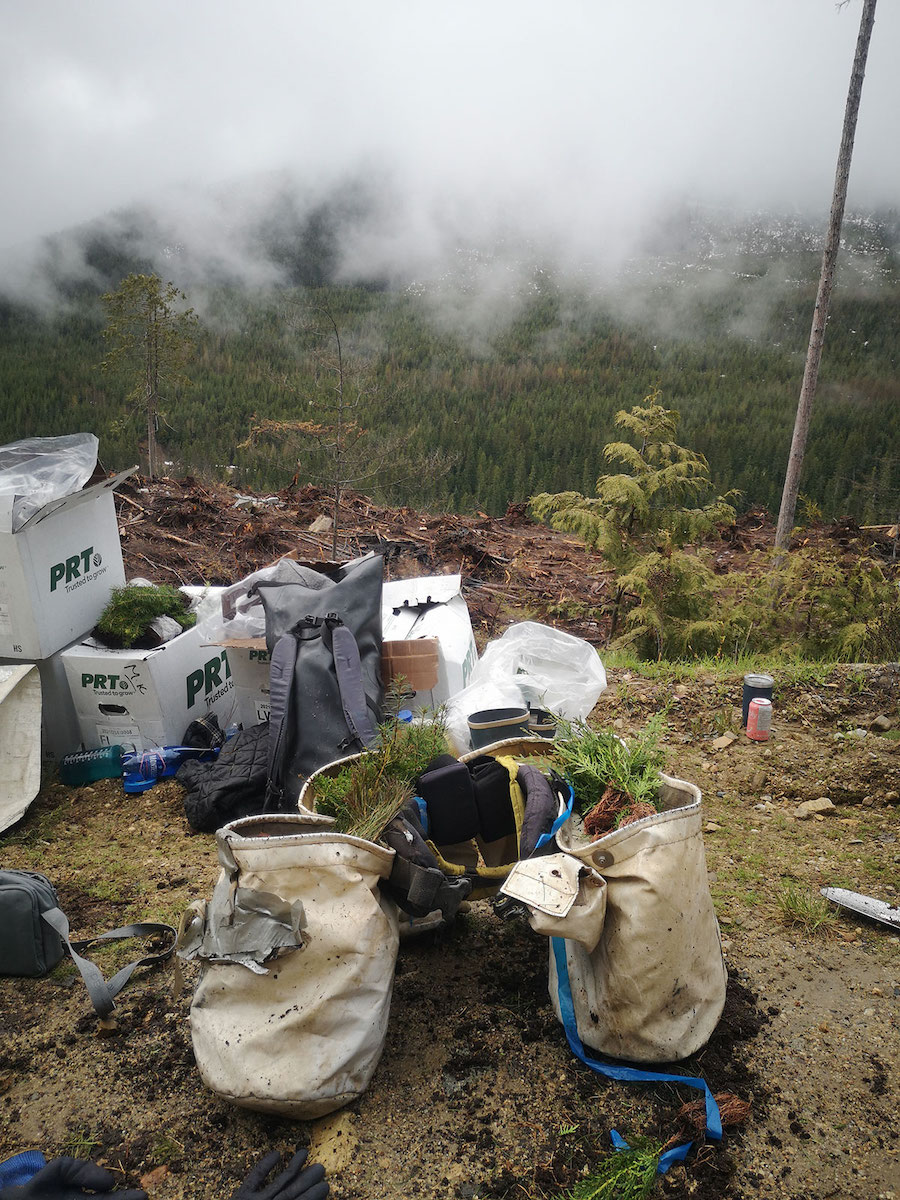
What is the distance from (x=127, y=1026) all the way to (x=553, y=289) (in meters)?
77.8

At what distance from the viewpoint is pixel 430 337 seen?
177 feet

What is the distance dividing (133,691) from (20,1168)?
2.67 meters

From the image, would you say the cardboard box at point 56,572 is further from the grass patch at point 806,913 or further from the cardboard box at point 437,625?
the grass patch at point 806,913

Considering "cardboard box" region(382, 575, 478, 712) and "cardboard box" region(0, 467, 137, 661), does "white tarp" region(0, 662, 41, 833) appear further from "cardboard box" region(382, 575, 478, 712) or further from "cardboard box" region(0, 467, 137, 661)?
"cardboard box" region(382, 575, 478, 712)

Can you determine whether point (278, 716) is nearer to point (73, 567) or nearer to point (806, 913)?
point (73, 567)

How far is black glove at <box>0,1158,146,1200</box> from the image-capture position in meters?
1.64

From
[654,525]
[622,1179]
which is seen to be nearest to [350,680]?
[622,1179]

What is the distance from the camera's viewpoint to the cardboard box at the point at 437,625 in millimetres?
4242

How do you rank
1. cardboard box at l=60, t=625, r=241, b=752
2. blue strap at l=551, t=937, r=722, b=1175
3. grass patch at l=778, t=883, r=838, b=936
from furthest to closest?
cardboard box at l=60, t=625, r=241, b=752
grass patch at l=778, t=883, r=838, b=936
blue strap at l=551, t=937, r=722, b=1175

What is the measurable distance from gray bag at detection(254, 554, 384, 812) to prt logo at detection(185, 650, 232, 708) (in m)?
0.95

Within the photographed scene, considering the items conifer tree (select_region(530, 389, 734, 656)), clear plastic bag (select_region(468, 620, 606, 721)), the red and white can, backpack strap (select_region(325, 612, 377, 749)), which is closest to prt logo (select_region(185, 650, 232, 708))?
backpack strap (select_region(325, 612, 377, 749))

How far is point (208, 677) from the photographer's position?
4617mm

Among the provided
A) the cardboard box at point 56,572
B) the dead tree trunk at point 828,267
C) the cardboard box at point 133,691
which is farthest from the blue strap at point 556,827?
the dead tree trunk at point 828,267

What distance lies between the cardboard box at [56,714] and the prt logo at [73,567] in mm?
424
